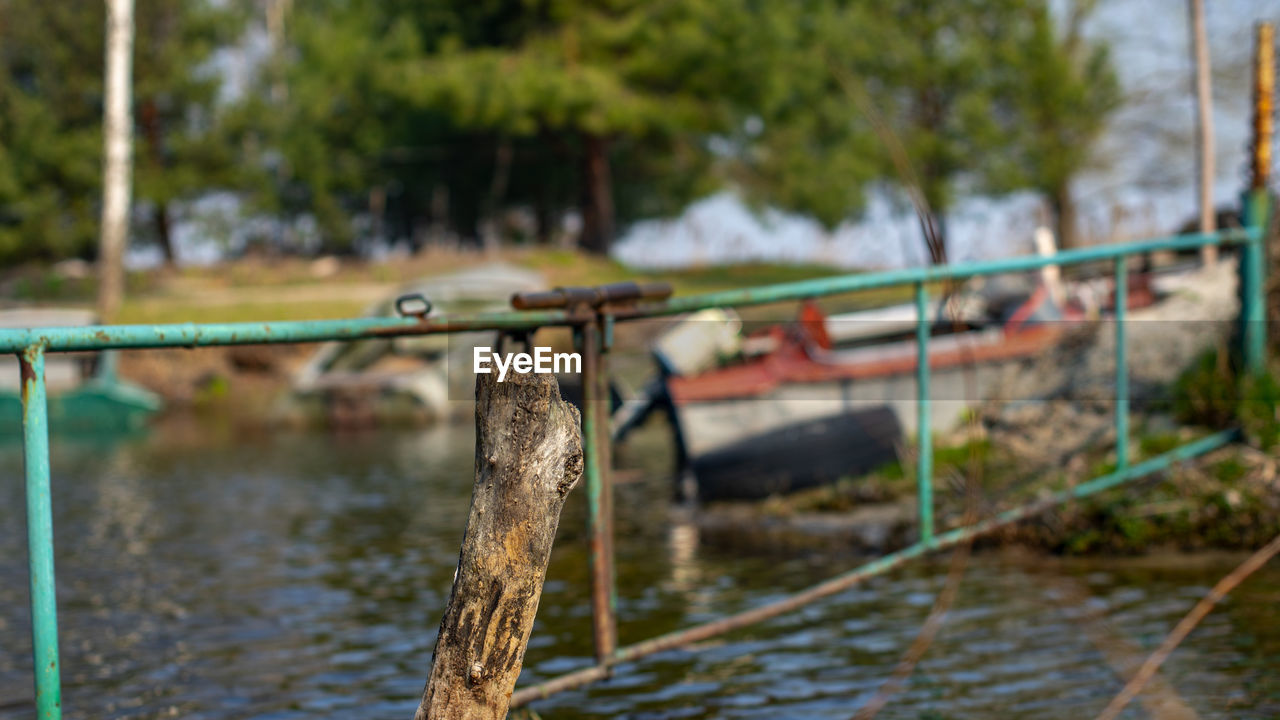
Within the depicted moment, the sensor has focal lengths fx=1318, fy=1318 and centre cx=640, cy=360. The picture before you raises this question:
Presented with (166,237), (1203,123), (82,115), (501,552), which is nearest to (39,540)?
(501,552)

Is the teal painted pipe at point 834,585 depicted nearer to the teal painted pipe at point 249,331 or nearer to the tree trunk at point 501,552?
the tree trunk at point 501,552

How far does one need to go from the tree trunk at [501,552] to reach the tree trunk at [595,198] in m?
31.1

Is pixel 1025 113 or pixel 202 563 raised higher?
pixel 1025 113

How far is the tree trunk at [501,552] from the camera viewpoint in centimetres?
253

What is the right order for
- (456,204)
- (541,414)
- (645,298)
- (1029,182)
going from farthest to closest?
(456,204) → (1029,182) → (645,298) → (541,414)

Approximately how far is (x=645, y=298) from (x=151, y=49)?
3184 centimetres

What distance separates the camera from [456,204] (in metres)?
38.2

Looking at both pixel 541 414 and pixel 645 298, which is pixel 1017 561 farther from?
pixel 541 414

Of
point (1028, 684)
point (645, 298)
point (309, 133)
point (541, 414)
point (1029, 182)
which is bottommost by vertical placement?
point (1028, 684)

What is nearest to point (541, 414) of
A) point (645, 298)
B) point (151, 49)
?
point (645, 298)

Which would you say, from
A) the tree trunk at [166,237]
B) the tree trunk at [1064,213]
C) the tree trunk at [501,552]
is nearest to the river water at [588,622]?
the tree trunk at [501,552]

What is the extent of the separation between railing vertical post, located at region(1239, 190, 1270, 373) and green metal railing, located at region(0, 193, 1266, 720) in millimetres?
217

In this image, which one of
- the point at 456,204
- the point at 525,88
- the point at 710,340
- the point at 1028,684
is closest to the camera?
the point at 1028,684

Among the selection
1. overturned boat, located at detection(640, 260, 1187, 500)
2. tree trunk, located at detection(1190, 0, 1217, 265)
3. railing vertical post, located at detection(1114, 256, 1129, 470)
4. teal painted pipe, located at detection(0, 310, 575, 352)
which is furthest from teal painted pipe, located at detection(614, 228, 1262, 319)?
tree trunk, located at detection(1190, 0, 1217, 265)
